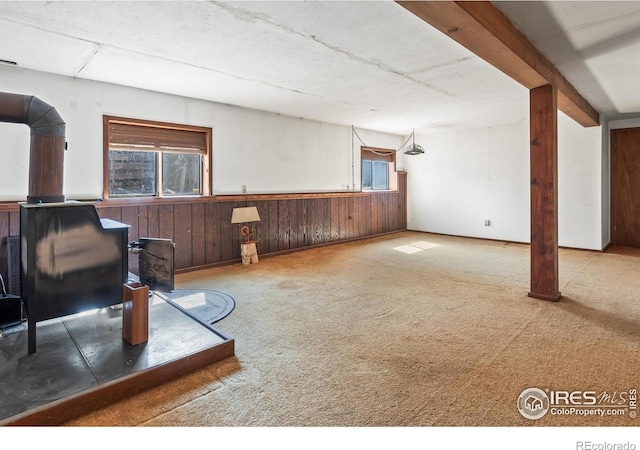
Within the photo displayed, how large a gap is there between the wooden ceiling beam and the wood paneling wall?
364cm

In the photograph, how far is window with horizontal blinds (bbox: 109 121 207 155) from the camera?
417cm

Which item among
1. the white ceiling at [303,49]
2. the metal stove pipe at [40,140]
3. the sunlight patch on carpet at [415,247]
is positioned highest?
the white ceiling at [303,49]

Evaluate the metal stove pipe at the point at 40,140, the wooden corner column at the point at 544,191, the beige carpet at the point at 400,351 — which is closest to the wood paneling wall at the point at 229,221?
the beige carpet at the point at 400,351

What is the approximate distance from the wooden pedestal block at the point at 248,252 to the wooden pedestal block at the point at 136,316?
2.72 m

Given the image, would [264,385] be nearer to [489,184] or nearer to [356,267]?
[356,267]

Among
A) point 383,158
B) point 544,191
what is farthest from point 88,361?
point 383,158

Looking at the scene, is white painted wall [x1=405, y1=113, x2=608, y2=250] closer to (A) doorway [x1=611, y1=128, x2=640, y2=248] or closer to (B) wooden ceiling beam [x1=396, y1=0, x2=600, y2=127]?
(A) doorway [x1=611, y1=128, x2=640, y2=248]

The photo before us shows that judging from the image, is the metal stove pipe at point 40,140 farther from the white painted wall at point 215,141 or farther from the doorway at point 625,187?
the doorway at point 625,187

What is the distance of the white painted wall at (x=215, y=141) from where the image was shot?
356 cm

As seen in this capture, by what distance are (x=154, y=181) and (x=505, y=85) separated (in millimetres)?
4503
